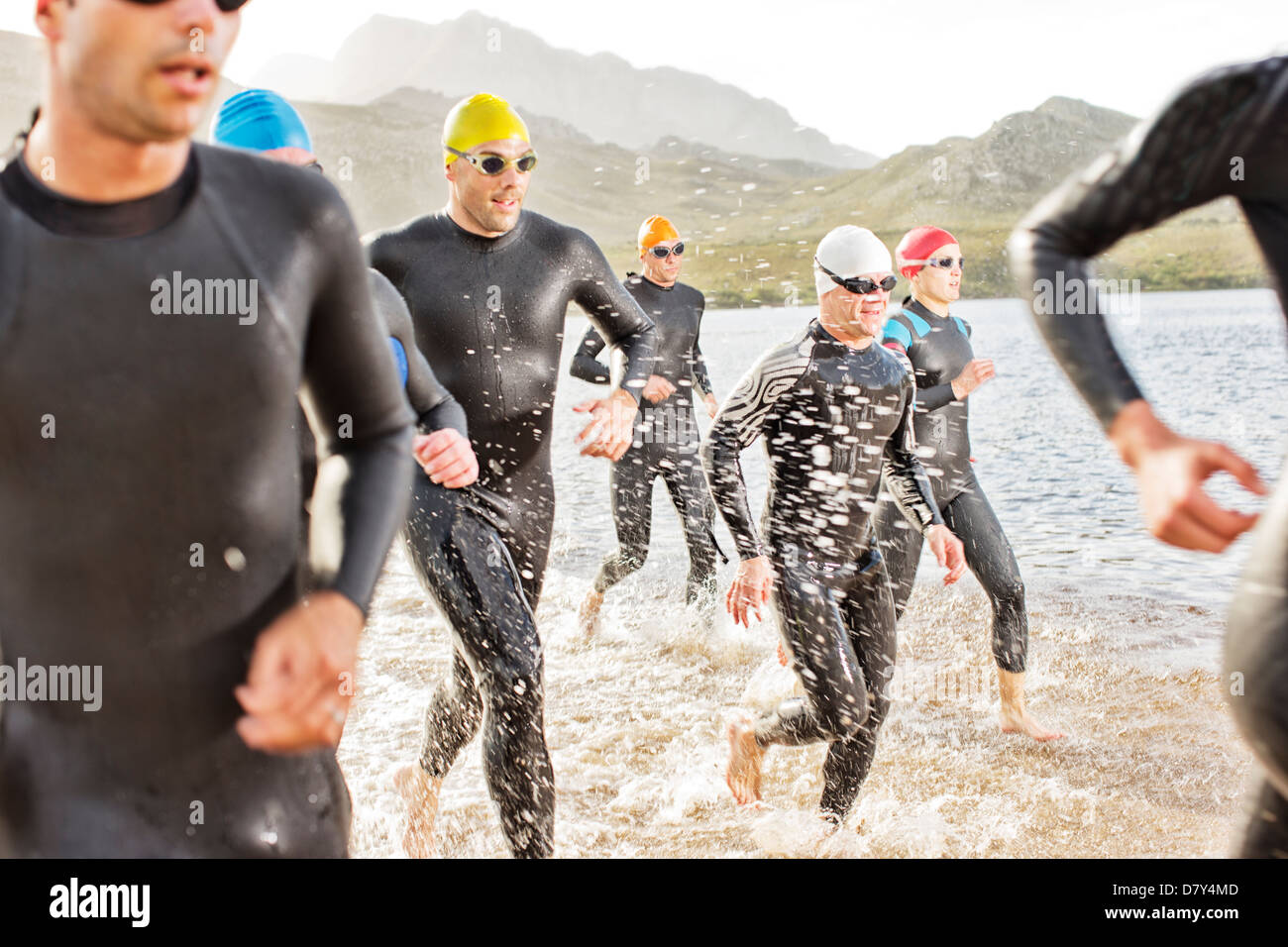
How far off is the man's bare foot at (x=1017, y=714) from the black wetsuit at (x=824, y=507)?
1.72 m

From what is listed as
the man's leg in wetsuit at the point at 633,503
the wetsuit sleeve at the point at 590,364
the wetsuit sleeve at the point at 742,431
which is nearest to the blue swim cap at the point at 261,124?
the wetsuit sleeve at the point at 742,431

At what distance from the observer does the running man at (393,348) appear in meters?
3.11

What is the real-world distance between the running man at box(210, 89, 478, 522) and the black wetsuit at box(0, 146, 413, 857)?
1.04m

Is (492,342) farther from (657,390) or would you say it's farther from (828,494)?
(657,390)

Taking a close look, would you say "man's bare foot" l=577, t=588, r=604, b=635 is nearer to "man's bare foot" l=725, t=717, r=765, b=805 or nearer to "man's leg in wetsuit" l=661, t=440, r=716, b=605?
"man's leg in wetsuit" l=661, t=440, r=716, b=605

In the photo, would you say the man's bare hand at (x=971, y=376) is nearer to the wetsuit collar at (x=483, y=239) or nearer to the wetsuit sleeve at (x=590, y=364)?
the wetsuit collar at (x=483, y=239)

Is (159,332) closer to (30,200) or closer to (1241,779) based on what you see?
(30,200)

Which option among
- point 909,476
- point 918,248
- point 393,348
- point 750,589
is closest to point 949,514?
point 909,476

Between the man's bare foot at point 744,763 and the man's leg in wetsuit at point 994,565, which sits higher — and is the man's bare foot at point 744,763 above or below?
below

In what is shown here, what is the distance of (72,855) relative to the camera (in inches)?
60.9

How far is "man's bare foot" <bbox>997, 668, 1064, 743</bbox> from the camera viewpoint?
5715 mm

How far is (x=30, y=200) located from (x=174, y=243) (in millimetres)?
173

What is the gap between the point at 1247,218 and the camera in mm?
1662
